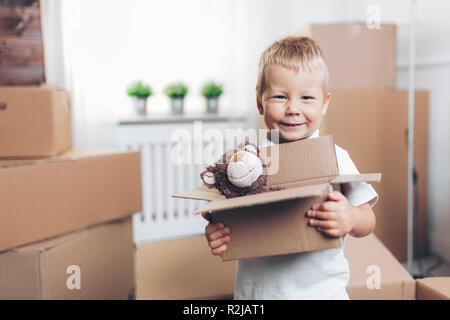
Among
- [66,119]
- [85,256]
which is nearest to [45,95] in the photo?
[66,119]

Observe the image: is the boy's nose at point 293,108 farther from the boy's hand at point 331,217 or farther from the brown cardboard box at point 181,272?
the brown cardboard box at point 181,272

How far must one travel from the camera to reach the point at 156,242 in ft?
3.29

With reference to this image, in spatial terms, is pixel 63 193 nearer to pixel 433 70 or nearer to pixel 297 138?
pixel 297 138

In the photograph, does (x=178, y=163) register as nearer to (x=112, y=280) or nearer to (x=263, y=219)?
(x=112, y=280)

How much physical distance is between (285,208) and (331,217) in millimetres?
59

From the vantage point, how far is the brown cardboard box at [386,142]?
4.86 ft

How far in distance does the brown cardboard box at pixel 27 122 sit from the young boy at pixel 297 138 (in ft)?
2.04

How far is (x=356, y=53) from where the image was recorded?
1.52m

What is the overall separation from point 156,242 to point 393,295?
56 cm

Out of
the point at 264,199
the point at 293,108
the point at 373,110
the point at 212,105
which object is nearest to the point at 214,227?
the point at 264,199

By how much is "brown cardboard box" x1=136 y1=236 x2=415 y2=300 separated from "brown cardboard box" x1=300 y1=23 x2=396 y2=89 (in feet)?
2.51
